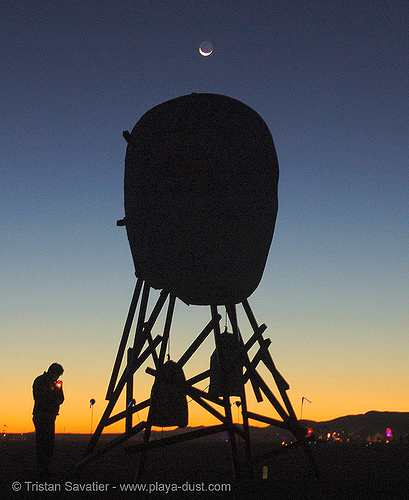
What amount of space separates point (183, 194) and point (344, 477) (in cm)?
659

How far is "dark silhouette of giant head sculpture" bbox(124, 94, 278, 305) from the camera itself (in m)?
10.3

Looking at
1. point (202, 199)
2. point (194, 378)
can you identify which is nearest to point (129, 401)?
point (194, 378)

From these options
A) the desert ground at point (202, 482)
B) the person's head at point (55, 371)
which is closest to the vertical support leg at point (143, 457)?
the desert ground at point (202, 482)

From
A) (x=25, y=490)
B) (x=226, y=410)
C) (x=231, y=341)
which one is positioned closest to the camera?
(x=25, y=490)

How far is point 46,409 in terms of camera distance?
10.1 metres

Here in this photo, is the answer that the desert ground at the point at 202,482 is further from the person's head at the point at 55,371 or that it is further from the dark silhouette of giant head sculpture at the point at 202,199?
the dark silhouette of giant head sculpture at the point at 202,199

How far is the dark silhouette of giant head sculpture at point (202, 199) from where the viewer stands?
10.3 m

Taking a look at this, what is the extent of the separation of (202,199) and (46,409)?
4.96 metres

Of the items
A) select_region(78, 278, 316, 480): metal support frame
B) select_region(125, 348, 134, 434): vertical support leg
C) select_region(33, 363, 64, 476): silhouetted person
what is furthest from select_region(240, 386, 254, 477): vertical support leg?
select_region(33, 363, 64, 476): silhouetted person

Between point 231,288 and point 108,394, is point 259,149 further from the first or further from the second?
point 108,394

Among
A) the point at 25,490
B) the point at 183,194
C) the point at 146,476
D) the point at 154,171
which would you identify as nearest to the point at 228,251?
the point at 183,194

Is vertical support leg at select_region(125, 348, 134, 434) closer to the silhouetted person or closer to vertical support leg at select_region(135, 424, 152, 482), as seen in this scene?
the silhouetted person

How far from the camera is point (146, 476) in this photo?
10.6 meters

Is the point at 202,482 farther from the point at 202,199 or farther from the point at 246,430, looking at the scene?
the point at 202,199
